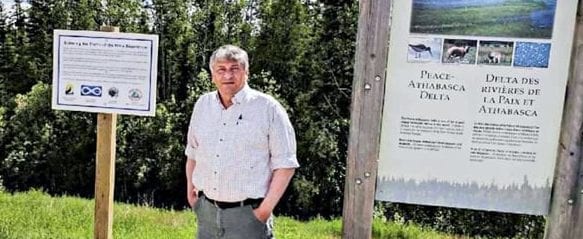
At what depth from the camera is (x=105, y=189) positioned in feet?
12.0

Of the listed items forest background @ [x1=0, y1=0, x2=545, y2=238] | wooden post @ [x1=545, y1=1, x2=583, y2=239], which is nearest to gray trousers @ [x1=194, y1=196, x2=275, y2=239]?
wooden post @ [x1=545, y1=1, x2=583, y2=239]

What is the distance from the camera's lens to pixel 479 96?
2301 millimetres

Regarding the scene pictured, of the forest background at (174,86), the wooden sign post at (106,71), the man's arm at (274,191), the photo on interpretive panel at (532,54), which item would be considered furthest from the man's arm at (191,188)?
the forest background at (174,86)

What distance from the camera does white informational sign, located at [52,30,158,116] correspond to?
11.4 ft

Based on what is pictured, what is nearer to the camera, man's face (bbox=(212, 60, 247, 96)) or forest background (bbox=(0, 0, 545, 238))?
man's face (bbox=(212, 60, 247, 96))

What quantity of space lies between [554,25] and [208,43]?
69.3 feet

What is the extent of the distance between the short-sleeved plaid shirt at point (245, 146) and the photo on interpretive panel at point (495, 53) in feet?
2.68

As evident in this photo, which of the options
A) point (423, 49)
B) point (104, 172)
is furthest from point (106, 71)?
point (423, 49)

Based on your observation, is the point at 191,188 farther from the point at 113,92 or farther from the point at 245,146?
the point at 113,92

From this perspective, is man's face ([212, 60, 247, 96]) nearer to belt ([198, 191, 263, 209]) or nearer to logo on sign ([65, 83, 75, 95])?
belt ([198, 191, 263, 209])

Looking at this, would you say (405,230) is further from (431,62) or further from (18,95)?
(18,95)

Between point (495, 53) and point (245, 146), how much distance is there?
1.03 meters

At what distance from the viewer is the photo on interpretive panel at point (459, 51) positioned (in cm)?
229

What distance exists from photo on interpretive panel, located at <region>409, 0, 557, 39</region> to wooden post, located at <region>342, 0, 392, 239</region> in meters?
0.14
